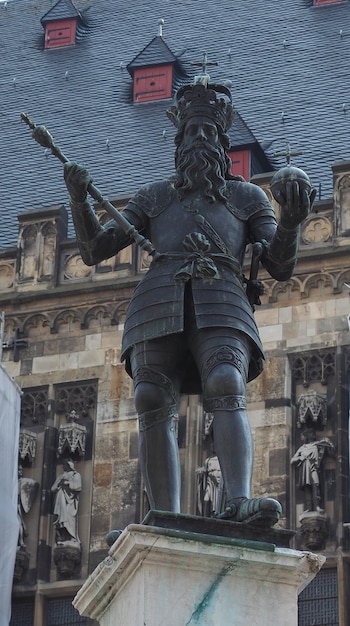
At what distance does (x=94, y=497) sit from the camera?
20.8 metres

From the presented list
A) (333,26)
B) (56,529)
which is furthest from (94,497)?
(333,26)

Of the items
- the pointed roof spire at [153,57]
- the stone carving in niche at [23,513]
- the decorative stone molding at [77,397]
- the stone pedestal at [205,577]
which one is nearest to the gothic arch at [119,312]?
the decorative stone molding at [77,397]

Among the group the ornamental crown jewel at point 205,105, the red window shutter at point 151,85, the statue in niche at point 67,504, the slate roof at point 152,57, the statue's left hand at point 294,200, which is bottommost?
the statue's left hand at point 294,200

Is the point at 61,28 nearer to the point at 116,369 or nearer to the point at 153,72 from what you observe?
the point at 153,72

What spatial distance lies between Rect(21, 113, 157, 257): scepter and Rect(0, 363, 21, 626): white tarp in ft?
38.3

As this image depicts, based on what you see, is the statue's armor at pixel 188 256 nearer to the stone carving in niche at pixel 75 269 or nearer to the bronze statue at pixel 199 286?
the bronze statue at pixel 199 286

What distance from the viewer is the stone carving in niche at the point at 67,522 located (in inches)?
809

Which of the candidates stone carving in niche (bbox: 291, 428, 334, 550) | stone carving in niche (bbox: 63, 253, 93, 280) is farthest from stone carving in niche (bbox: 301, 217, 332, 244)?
stone carving in niche (bbox: 63, 253, 93, 280)

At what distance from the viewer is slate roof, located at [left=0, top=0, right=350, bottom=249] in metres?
24.1

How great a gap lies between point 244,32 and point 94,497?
29.2 feet

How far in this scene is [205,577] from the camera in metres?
7.94

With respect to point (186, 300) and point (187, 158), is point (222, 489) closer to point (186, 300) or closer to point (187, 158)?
point (186, 300)

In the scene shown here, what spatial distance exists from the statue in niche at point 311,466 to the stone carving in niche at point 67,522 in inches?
91.2

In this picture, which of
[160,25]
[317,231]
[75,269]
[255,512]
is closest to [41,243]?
[75,269]
